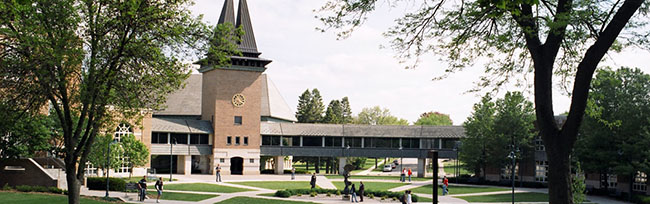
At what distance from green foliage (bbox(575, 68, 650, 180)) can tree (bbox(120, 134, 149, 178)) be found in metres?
34.2

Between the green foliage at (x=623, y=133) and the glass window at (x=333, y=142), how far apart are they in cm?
2720

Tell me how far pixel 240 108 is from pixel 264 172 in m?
8.46

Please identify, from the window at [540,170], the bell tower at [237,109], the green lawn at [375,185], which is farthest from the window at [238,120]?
the window at [540,170]

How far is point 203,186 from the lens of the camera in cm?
4275

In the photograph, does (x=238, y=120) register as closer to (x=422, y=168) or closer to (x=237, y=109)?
(x=237, y=109)

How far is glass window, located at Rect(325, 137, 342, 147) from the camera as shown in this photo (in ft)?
209

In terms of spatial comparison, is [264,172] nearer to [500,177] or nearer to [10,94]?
[500,177]

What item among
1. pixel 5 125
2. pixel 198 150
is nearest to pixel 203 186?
pixel 198 150

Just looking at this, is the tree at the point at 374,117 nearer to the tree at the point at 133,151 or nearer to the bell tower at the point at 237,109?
the bell tower at the point at 237,109

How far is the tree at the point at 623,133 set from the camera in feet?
124

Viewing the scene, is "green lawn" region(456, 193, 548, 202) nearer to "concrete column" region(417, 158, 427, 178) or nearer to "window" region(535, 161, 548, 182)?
"window" region(535, 161, 548, 182)

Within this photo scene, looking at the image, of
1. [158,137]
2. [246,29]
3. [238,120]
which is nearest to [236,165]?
[238,120]

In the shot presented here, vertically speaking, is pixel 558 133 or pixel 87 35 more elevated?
pixel 87 35

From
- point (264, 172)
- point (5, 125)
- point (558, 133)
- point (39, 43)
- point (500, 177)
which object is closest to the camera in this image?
point (558, 133)
